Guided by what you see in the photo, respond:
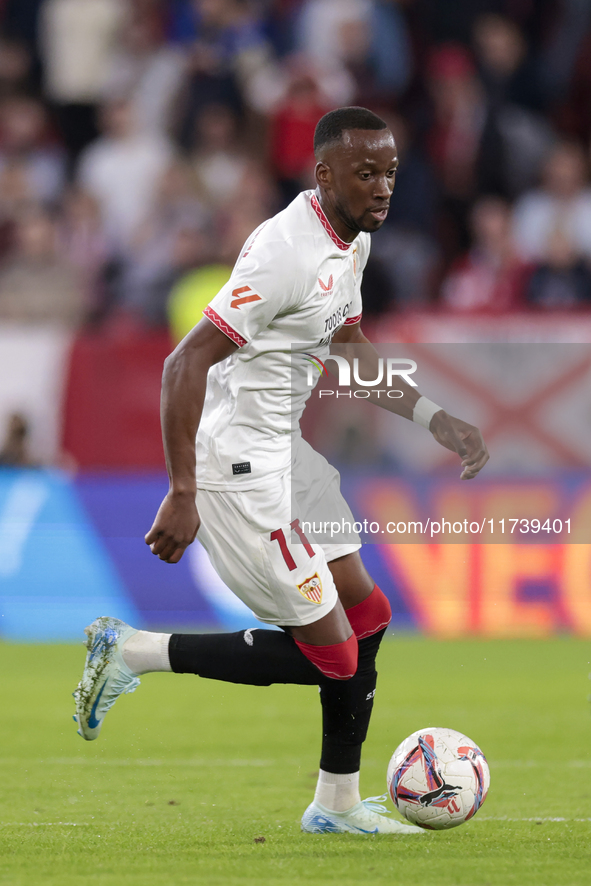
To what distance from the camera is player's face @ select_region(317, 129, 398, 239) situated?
13.9 ft

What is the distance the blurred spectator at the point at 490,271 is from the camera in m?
10.9

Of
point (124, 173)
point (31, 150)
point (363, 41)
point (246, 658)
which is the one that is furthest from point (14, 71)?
point (246, 658)

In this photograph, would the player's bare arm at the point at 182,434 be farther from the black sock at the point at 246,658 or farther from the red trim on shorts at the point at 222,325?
the black sock at the point at 246,658

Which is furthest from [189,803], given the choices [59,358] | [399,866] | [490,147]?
[490,147]

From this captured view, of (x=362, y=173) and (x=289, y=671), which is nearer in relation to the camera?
(x=362, y=173)

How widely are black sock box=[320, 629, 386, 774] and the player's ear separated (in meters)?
1.51

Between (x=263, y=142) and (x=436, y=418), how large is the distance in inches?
323

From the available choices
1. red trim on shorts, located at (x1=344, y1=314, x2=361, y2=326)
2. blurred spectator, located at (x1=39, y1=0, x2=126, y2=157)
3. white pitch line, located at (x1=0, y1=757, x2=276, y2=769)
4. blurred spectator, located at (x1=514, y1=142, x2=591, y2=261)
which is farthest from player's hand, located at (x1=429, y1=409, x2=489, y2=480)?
blurred spectator, located at (x1=39, y1=0, x2=126, y2=157)

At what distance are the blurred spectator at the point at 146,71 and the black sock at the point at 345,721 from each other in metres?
9.10

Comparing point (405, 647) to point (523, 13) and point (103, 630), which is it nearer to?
point (103, 630)

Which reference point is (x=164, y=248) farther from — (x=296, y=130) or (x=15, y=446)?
(x=15, y=446)

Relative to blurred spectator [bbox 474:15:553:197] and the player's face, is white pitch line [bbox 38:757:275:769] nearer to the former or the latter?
the player's face

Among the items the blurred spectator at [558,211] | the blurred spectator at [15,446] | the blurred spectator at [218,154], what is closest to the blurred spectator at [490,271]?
the blurred spectator at [558,211]

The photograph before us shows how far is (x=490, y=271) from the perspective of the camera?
11.1 metres
